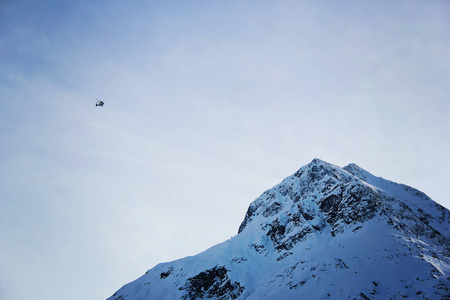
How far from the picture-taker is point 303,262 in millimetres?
48344

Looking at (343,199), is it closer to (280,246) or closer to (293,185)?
(280,246)

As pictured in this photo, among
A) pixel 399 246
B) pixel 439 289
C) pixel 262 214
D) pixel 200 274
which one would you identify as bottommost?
A: pixel 439 289

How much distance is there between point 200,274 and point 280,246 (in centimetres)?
2353

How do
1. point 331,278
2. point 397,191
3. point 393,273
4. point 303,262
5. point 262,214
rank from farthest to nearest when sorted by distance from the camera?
point 262,214 < point 397,191 < point 303,262 < point 331,278 < point 393,273

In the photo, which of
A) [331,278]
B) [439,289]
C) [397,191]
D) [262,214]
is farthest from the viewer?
[262,214]

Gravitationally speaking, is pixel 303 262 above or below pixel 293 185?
below

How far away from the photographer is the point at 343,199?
193ft

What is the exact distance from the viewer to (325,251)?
4781 centimetres

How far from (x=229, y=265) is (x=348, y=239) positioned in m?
32.0

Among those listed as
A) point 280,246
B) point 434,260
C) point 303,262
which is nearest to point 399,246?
point 434,260

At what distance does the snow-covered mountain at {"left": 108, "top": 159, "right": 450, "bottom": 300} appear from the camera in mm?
36375

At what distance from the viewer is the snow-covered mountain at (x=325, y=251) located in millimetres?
36375

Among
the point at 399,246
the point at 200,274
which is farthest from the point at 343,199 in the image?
the point at 200,274

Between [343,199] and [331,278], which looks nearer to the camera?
[331,278]
